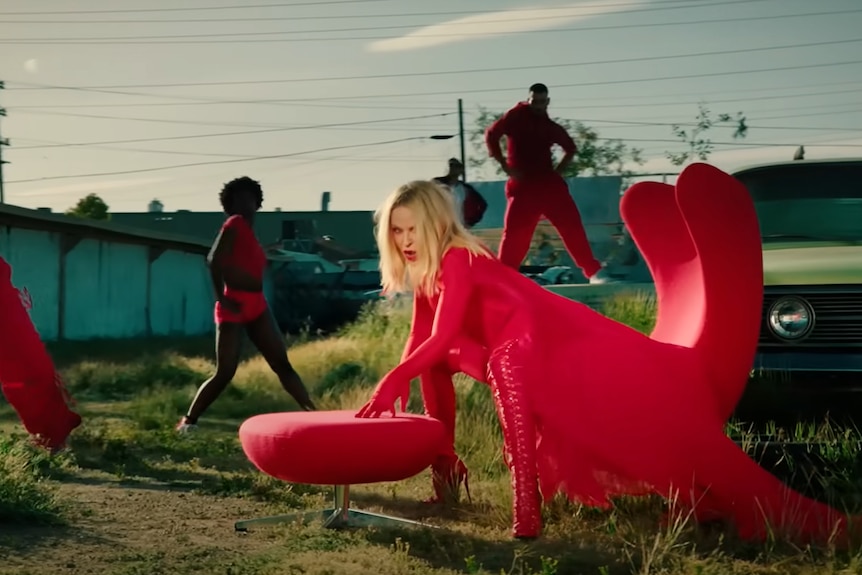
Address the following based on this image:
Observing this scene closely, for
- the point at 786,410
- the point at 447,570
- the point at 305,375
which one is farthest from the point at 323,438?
the point at 305,375

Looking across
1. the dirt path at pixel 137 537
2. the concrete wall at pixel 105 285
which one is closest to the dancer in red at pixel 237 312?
the dirt path at pixel 137 537

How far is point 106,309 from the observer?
26.2 m

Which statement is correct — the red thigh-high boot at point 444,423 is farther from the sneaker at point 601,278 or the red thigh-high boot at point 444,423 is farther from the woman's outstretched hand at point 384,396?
the sneaker at point 601,278

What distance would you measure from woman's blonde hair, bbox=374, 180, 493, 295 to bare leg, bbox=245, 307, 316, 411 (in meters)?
3.56

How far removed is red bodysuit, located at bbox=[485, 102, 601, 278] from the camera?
926 centimetres

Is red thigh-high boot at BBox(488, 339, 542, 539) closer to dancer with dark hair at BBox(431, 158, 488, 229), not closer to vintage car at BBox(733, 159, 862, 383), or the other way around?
vintage car at BBox(733, 159, 862, 383)

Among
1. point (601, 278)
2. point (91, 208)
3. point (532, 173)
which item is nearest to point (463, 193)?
point (601, 278)

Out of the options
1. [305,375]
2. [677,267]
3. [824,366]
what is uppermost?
[677,267]

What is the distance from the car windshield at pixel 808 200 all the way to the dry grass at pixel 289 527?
1698mm

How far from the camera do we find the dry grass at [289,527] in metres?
5.25

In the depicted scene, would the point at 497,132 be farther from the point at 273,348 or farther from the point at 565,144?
the point at 273,348

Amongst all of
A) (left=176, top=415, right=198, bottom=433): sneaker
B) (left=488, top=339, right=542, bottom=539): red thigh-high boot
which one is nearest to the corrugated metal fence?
(left=176, top=415, right=198, bottom=433): sneaker

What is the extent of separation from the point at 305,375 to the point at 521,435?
31.1 ft

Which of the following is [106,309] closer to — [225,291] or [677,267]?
[225,291]
